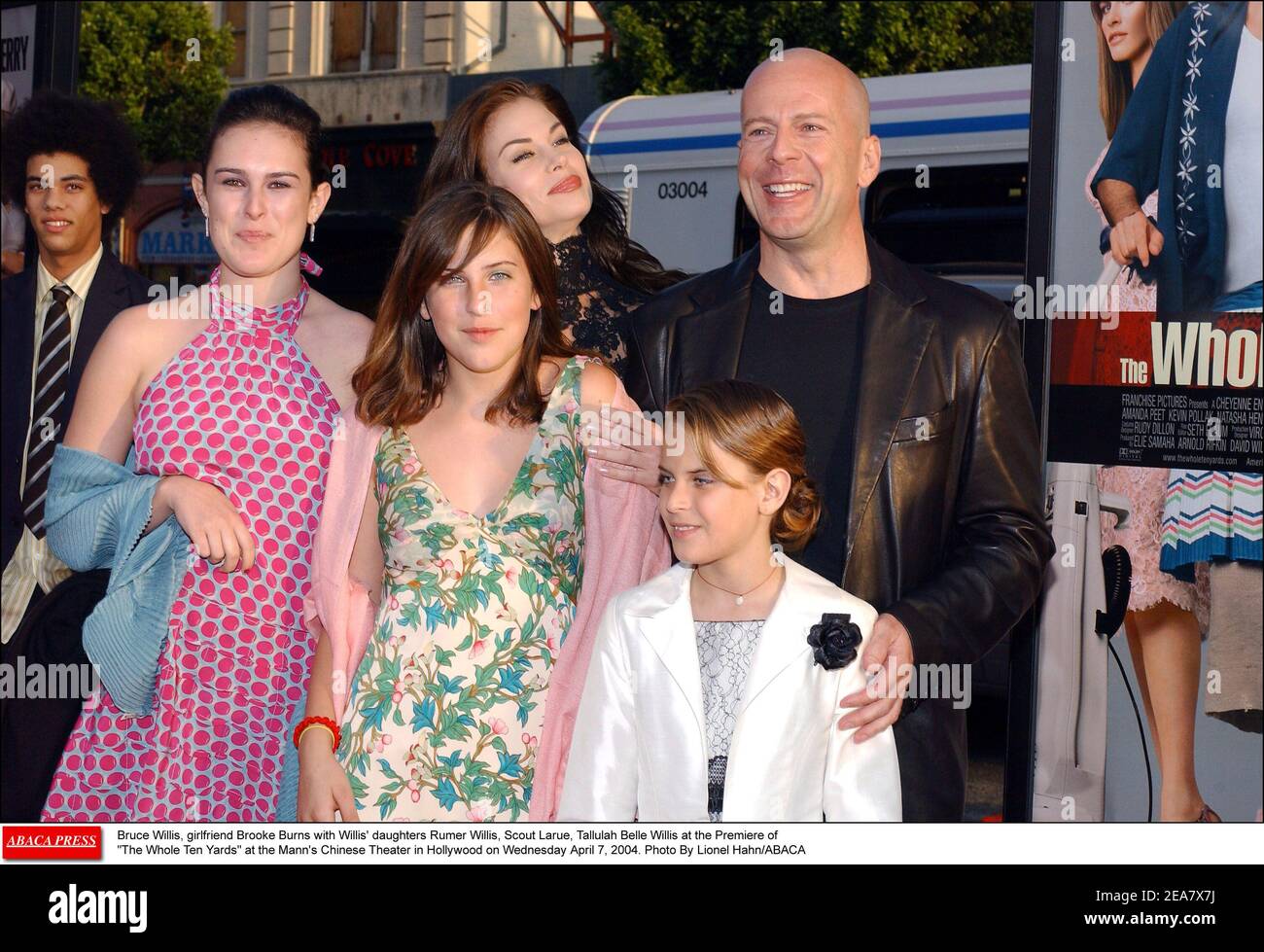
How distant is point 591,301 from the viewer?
14.1ft

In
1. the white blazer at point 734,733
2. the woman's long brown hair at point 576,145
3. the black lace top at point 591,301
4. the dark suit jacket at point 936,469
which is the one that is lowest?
the white blazer at point 734,733

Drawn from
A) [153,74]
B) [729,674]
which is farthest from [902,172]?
[153,74]

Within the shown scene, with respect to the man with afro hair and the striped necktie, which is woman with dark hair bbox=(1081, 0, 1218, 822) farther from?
the striped necktie

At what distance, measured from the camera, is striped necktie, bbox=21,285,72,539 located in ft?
16.9

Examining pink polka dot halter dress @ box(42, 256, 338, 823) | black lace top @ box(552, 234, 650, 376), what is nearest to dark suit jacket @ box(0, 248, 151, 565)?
pink polka dot halter dress @ box(42, 256, 338, 823)

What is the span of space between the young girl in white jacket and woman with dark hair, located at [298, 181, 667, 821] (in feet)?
0.59

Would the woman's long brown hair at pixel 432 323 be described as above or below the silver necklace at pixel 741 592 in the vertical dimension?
above

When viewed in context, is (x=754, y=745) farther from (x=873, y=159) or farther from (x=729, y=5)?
(x=729, y=5)

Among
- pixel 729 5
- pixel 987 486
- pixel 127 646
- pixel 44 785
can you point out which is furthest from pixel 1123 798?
pixel 729 5

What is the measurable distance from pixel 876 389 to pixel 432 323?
1.13 meters

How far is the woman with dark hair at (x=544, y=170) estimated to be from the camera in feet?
13.5

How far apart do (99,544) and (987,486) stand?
2.33 m

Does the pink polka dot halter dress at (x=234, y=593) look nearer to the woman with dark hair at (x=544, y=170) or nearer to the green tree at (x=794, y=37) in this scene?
the woman with dark hair at (x=544, y=170)

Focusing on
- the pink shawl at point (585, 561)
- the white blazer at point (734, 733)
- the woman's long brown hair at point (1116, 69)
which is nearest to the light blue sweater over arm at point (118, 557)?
the pink shawl at point (585, 561)
